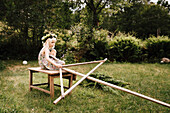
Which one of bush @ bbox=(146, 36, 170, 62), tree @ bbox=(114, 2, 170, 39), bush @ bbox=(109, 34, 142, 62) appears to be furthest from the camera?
tree @ bbox=(114, 2, 170, 39)

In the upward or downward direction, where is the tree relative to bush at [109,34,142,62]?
upward

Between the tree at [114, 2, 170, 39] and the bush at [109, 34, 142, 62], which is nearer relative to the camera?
the bush at [109, 34, 142, 62]

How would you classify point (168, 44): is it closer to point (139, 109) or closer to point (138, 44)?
point (138, 44)

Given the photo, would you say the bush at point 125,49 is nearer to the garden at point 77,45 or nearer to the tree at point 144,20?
the garden at point 77,45

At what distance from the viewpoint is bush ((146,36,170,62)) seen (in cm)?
1090

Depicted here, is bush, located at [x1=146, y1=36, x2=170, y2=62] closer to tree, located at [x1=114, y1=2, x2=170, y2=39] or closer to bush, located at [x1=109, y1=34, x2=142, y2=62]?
bush, located at [x1=109, y1=34, x2=142, y2=62]

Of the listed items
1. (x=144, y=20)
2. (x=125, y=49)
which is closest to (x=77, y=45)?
(x=125, y=49)

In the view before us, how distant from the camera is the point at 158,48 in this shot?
1105 centimetres

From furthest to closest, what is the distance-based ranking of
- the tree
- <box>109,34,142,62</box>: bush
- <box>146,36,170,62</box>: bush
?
1. the tree
2. <box>146,36,170,62</box>: bush
3. <box>109,34,142,62</box>: bush

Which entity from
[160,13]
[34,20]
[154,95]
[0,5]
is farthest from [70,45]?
[160,13]

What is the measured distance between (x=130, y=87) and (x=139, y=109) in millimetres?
1597

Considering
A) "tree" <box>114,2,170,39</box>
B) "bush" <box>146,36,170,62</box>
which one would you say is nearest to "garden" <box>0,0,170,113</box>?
"bush" <box>146,36,170,62</box>

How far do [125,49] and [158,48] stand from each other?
2.55 m

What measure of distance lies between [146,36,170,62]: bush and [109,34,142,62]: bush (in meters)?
1.10
